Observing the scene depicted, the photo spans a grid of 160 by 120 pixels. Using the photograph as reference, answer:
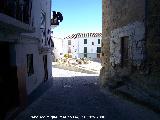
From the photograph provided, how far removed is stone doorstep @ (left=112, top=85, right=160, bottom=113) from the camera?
9758mm

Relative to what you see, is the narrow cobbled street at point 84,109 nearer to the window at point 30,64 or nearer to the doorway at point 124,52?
the window at point 30,64

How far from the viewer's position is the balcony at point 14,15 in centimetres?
696

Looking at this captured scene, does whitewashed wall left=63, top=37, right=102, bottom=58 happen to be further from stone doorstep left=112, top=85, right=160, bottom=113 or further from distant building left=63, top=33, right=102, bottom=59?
stone doorstep left=112, top=85, right=160, bottom=113

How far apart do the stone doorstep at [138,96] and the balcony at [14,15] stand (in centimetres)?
437

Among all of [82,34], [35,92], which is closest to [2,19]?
[35,92]

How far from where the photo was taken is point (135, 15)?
40.7ft

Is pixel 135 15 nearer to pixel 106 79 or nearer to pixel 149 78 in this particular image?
pixel 149 78

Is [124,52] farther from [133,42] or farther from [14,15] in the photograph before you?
[14,15]

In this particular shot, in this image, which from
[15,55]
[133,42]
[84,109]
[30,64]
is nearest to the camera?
[15,55]

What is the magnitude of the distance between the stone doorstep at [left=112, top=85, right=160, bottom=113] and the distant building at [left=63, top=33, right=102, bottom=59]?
45.5 meters

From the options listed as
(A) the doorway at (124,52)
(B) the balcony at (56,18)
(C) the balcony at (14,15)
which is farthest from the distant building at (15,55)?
(B) the balcony at (56,18)

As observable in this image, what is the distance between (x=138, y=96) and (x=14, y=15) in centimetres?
521

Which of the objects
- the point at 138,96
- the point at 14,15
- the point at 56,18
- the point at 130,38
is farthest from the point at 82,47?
the point at 14,15

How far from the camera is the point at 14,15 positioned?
8.39m
